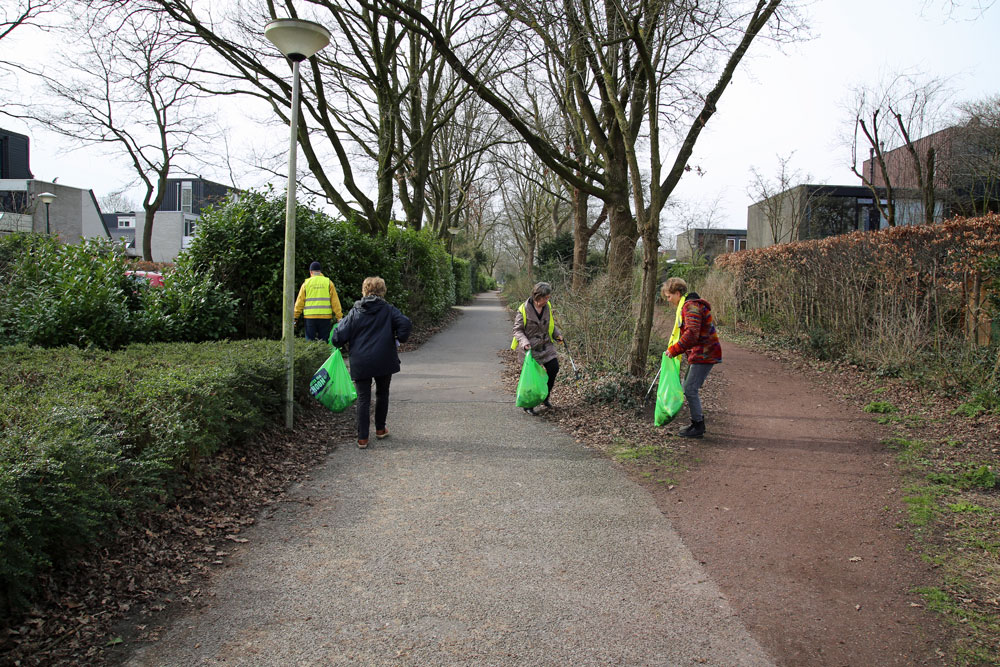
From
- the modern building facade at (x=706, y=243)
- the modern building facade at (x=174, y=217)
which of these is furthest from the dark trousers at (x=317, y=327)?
the modern building facade at (x=174, y=217)

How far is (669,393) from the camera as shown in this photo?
692cm

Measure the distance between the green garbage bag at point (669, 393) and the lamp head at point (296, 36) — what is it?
475cm

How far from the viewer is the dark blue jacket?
6.41 meters

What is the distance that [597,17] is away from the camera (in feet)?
34.1

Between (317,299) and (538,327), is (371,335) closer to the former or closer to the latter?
(538,327)

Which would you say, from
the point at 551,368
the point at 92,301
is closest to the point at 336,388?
the point at 551,368

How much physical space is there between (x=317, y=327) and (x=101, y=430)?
22.6 feet

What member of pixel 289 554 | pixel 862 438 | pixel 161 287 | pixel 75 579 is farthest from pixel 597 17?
pixel 75 579

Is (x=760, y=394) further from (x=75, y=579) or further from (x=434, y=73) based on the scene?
(x=434, y=73)

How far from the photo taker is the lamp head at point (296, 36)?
244 inches

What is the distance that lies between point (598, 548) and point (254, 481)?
2831 mm

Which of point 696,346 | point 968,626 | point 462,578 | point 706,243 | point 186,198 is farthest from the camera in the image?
point 186,198

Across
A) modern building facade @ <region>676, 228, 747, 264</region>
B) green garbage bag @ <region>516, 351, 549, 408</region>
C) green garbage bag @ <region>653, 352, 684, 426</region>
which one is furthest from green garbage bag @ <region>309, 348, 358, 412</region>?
modern building facade @ <region>676, 228, 747, 264</region>

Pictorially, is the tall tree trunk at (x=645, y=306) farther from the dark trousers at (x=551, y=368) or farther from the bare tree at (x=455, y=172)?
the bare tree at (x=455, y=172)
